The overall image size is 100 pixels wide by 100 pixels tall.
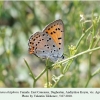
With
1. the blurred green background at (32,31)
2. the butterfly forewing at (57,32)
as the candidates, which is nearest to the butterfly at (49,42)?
the butterfly forewing at (57,32)

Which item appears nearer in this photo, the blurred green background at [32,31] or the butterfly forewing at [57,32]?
the butterfly forewing at [57,32]

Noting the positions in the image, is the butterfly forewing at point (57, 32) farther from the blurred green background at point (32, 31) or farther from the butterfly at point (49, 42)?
the blurred green background at point (32, 31)

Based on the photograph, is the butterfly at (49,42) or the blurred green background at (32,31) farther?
the blurred green background at (32,31)

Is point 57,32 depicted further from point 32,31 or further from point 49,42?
point 32,31

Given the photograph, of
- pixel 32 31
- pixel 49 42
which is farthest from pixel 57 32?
pixel 32 31

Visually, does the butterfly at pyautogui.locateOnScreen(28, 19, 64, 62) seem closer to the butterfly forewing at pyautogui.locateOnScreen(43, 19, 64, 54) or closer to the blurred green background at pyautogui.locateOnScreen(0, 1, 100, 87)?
the butterfly forewing at pyautogui.locateOnScreen(43, 19, 64, 54)

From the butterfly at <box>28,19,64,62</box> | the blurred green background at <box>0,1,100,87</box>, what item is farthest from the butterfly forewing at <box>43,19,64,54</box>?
the blurred green background at <box>0,1,100,87</box>

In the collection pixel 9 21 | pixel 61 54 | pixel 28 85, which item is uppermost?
pixel 9 21
